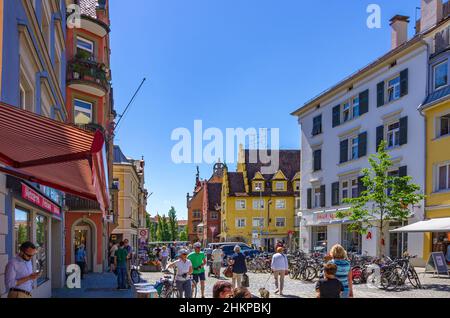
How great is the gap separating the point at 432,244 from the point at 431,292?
10.2 meters

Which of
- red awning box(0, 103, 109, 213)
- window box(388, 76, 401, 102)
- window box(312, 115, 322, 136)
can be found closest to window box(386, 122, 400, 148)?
window box(388, 76, 401, 102)

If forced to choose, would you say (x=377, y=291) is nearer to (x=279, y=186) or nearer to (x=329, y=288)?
(x=329, y=288)

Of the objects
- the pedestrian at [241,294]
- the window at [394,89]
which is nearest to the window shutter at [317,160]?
the window at [394,89]

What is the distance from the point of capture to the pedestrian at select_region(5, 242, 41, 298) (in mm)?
6773

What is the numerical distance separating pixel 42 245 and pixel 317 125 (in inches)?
1123

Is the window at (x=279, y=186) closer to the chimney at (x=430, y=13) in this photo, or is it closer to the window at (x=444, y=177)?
the chimney at (x=430, y=13)

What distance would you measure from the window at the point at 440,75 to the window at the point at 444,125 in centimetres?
167

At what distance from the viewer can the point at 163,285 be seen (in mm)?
11391

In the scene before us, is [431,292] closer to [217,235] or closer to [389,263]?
[389,263]

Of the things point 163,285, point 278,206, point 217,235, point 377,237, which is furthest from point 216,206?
point 163,285

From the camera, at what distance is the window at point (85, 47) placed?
22812mm

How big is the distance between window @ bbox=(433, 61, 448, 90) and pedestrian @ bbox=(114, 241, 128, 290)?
18382 mm

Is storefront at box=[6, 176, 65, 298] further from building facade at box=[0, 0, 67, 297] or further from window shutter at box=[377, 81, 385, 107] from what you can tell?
window shutter at box=[377, 81, 385, 107]

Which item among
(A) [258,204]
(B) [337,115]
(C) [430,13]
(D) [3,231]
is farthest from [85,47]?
(A) [258,204]
